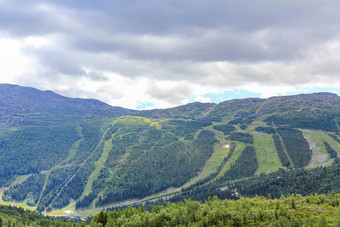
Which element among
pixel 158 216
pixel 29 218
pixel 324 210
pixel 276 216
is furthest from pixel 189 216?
pixel 29 218

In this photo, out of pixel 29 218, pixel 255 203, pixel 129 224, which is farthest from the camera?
pixel 29 218

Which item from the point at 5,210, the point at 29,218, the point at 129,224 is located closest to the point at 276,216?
the point at 129,224

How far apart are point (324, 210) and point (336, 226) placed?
45.9 meters

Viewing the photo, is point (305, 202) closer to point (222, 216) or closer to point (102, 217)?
point (222, 216)

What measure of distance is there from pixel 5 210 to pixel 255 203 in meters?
210

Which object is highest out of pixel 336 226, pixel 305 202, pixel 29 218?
pixel 336 226

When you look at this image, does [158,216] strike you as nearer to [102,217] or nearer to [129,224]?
[129,224]

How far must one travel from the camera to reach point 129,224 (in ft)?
367

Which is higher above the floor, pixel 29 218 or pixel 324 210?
pixel 324 210

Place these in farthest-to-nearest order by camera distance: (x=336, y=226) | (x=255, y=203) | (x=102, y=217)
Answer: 1. (x=255, y=203)
2. (x=102, y=217)
3. (x=336, y=226)

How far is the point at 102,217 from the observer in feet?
411

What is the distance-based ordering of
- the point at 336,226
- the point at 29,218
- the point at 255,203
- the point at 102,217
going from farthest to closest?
the point at 29,218, the point at 255,203, the point at 102,217, the point at 336,226

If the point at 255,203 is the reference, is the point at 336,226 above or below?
above

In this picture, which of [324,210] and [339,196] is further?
[339,196]
